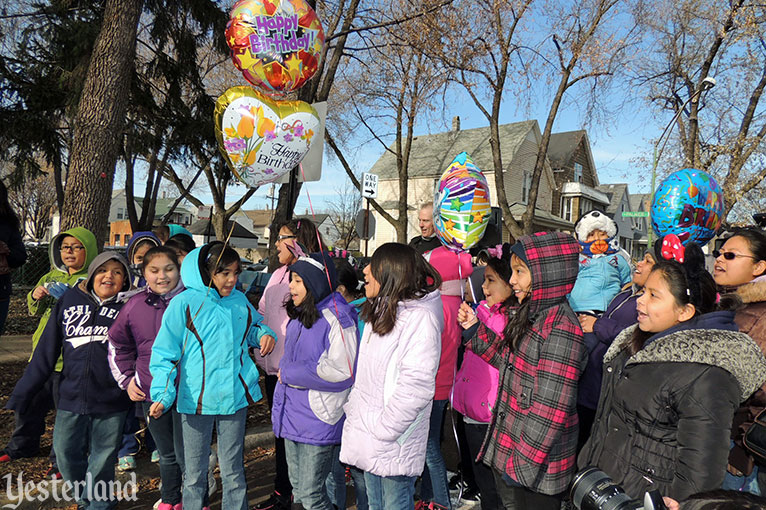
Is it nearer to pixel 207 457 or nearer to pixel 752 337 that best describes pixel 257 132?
pixel 207 457

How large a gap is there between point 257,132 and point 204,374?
1913 millimetres

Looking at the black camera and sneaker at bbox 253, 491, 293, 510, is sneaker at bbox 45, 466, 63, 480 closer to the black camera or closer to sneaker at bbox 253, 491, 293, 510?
sneaker at bbox 253, 491, 293, 510

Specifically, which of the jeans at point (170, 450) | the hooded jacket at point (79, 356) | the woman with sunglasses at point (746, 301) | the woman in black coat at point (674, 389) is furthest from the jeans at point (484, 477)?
the hooded jacket at point (79, 356)

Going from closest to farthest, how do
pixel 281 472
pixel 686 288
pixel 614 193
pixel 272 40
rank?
pixel 686 288, pixel 281 472, pixel 272 40, pixel 614 193

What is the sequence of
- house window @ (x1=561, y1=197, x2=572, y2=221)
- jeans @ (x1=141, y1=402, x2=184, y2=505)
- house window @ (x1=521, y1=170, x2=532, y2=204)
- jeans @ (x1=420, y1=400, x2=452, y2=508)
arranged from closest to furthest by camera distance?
1. jeans @ (x1=141, y1=402, x2=184, y2=505)
2. jeans @ (x1=420, y1=400, x2=452, y2=508)
3. house window @ (x1=521, y1=170, x2=532, y2=204)
4. house window @ (x1=561, y1=197, x2=572, y2=221)

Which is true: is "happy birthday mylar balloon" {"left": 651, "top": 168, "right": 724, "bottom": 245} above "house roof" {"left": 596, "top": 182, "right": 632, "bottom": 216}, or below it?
below

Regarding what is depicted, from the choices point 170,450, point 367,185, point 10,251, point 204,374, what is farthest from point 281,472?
point 367,185

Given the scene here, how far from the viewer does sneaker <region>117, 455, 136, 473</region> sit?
12.5 ft

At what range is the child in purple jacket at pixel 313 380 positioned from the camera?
108 inches

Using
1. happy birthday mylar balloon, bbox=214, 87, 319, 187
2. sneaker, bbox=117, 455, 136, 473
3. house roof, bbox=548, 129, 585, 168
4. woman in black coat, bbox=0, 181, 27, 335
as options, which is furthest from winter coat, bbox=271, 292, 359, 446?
house roof, bbox=548, 129, 585, 168

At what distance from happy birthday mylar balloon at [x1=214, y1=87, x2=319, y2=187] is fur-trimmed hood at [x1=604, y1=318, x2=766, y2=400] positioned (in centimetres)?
305

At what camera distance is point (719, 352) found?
1856 mm

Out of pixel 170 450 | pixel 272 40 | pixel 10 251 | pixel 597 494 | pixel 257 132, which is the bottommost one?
pixel 170 450

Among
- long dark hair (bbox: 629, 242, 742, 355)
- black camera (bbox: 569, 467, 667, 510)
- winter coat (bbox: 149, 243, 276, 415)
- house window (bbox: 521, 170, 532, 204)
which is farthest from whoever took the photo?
house window (bbox: 521, 170, 532, 204)
